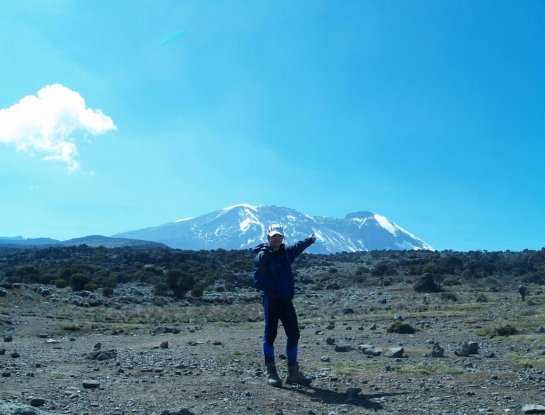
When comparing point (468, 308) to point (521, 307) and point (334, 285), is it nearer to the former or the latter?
point (521, 307)

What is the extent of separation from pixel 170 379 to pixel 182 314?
20.1 m

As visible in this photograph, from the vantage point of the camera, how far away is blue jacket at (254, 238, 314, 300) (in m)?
8.16

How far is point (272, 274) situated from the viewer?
8227mm

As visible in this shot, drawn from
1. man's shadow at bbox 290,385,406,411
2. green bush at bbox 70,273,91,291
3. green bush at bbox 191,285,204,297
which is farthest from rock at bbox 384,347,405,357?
green bush at bbox 70,273,91,291

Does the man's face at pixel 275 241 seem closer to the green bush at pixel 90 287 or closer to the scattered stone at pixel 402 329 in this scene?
the scattered stone at pixel 402 329

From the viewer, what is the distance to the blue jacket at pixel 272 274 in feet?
26.8

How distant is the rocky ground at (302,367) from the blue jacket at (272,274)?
4.45 feet

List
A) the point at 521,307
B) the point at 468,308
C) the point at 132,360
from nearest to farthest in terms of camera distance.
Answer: the point at 132,360 → the point at 521,307 → the point at 468,308

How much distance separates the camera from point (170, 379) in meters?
8.31

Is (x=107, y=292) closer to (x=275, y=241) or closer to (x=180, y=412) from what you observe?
(x=275, y=241)

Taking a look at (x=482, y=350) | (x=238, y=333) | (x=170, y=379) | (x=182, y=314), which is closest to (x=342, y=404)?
(x=170, y=379)

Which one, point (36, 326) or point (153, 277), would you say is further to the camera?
point (153, 277)

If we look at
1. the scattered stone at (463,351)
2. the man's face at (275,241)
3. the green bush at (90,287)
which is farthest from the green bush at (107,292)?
the man's face at (275,241)

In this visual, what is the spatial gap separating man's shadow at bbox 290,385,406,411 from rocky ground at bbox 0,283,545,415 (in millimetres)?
25
